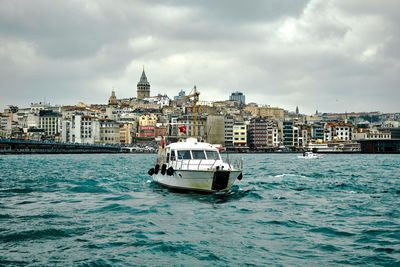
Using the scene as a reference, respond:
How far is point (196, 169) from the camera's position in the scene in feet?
69.9

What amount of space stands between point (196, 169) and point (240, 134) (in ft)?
500

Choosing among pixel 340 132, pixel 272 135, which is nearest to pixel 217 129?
pixel 272 135

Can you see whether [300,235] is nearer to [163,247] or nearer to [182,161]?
[163,247]

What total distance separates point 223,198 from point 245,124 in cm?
15564

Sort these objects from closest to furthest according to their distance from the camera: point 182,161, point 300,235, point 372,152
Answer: point 300,235 → point 182,161 → point 372,152

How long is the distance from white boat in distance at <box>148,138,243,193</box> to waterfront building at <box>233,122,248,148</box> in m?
146

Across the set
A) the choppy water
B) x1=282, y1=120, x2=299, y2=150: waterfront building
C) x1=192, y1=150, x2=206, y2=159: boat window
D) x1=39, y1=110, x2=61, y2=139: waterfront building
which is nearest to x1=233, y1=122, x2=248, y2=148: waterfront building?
x1=282, y1=120, x2=299, y2=150: waterfront building

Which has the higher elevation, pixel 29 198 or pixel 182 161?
pixel 182 161

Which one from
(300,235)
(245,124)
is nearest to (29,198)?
(300,235)

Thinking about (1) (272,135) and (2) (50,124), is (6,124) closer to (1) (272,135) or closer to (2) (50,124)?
(2) (50,124)

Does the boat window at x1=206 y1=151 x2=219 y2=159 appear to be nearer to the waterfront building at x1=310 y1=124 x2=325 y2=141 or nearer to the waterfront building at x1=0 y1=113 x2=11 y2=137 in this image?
the waterfront building at x1=310 y1=124 x2=325 y2=141

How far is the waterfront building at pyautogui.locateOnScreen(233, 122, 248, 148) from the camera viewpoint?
172 metres

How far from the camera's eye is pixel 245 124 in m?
175

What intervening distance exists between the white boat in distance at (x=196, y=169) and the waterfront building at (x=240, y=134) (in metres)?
146
